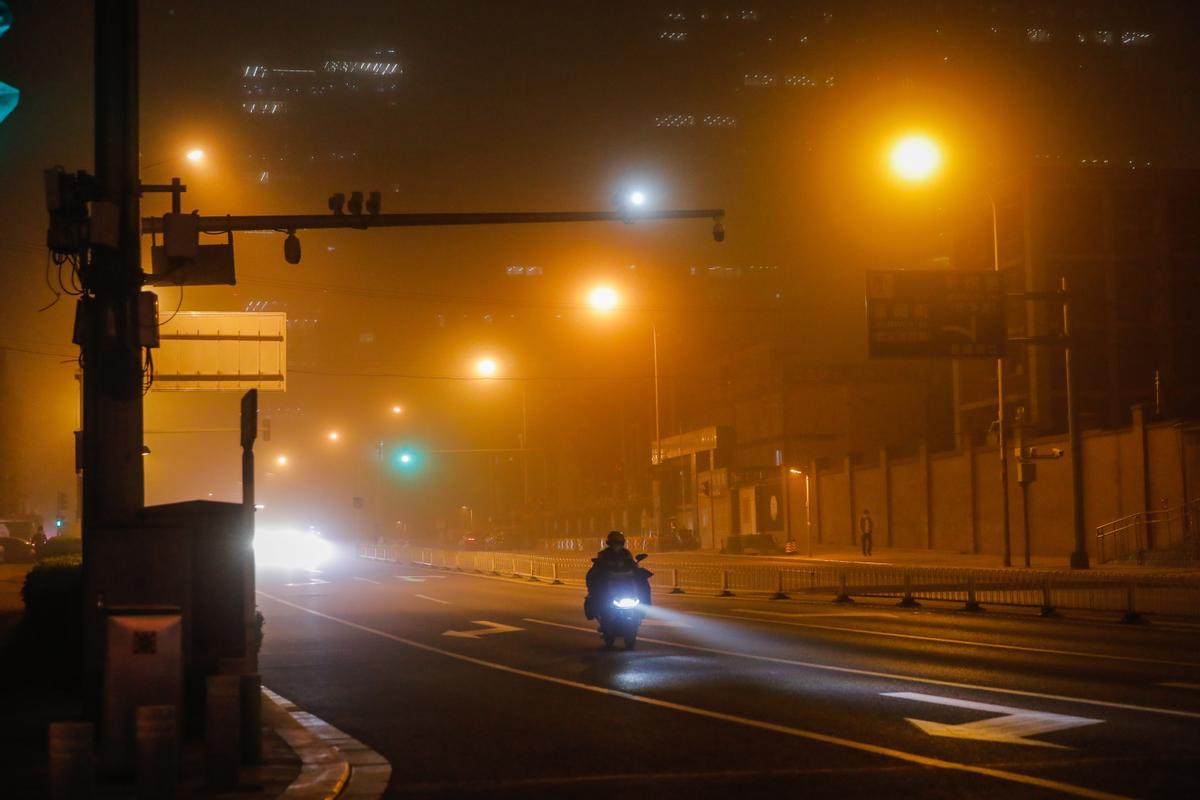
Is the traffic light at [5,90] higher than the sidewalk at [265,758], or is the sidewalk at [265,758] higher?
the traffic light at [5,90]

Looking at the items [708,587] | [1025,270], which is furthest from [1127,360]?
[708,587]

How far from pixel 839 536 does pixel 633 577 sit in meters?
49.1

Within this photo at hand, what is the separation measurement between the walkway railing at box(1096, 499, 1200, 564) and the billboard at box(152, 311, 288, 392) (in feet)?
95.6

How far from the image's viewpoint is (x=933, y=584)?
34.2m

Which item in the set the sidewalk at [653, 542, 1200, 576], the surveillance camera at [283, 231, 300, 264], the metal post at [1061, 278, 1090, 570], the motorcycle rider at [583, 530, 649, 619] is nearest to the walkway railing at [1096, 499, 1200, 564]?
the sidewalk at [653, 542, 1200, 576]

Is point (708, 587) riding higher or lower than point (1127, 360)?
lower

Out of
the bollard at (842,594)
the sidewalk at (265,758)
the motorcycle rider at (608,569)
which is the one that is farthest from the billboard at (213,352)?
the sidewalk at (265,758)

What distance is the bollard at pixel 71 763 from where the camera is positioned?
730 centimetres

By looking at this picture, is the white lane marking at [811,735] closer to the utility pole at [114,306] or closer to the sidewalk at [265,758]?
the sidewalk at [265,758]

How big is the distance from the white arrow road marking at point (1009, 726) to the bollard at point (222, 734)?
223 inches

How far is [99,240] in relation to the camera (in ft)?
40.4

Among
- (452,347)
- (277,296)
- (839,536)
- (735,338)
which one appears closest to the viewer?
(839,536)

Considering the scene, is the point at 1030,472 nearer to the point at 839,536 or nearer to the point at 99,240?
the point at 839,536

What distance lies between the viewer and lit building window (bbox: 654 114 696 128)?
19012cm
